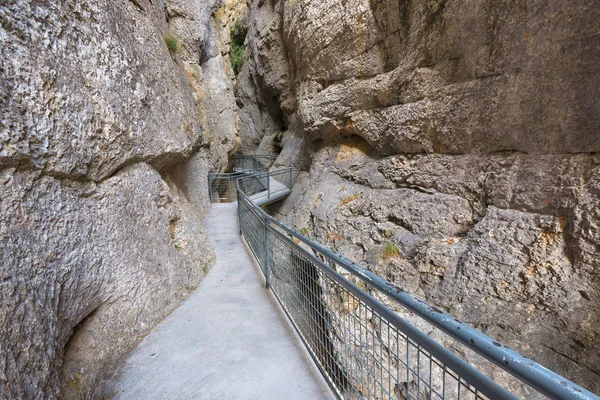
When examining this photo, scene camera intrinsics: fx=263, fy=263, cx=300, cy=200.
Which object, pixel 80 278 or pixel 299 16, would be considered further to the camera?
pixel 299 16

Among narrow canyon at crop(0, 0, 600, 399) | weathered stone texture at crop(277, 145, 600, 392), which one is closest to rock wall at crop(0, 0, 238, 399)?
narrow canyon at crop(0, 0, 600, 399)

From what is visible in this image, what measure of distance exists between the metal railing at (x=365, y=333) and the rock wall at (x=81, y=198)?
1334 mm

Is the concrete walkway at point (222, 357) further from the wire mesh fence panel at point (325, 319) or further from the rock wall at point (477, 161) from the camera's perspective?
the rock wall at point (477, 161)

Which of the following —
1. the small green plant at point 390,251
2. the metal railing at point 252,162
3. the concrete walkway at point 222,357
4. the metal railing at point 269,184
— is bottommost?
the small green plant at point 390,251

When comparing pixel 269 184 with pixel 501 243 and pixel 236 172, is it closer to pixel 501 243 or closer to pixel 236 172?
pixel 236 172

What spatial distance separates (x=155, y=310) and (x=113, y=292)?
1.74 ft

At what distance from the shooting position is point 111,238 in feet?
7.64

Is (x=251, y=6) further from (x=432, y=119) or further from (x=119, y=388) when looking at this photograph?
(x=119, y=388)

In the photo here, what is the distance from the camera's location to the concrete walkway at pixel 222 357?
1.90 metres

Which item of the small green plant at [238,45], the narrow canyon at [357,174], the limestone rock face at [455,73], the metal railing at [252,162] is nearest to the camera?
the narrow canyon at [357,174]

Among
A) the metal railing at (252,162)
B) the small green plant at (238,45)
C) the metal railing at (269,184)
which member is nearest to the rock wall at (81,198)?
the metal railing at (269,184)

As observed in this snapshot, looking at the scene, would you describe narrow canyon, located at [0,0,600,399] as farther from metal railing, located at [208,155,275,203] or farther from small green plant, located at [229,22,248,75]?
small green plant, located at [229,22,248,75]

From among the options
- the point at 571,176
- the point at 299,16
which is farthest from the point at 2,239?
the point at 299,16

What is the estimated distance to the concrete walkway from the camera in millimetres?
1899
